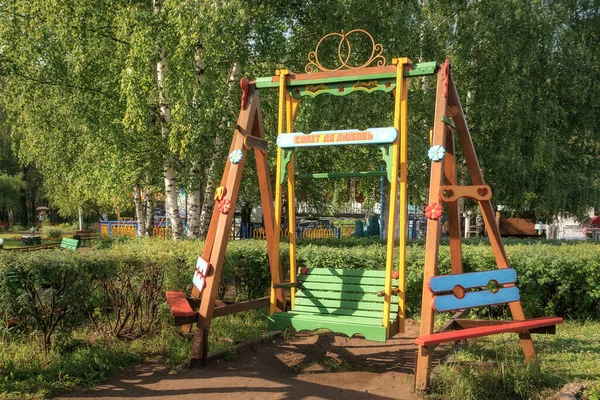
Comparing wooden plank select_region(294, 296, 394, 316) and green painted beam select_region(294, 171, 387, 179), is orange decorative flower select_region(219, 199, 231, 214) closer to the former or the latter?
green painted beam select_region(294, 171, 387, 179)

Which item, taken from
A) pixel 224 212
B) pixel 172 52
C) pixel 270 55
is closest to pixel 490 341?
pixel 224 212

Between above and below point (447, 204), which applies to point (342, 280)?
below

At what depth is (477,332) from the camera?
12.8 ft

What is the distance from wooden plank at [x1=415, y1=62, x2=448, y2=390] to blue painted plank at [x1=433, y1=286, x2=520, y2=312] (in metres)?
0.08

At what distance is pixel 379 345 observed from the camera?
5.83 metres

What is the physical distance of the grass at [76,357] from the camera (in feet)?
12.8

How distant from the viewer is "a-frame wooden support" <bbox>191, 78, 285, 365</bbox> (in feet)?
15.1

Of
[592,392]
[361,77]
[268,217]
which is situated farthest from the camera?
[268,217]

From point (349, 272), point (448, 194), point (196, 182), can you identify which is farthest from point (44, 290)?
point (196, 182)

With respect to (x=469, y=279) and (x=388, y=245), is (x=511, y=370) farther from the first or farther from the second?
(x=388, y=245)

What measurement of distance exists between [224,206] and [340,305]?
4.74 ft

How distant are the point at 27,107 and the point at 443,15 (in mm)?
11274

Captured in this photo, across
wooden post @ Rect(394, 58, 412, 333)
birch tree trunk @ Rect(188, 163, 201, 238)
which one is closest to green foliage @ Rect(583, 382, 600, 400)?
wooden post @ Rect(394, 58, 412, 333)

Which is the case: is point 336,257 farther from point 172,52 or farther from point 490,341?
point 172,52
